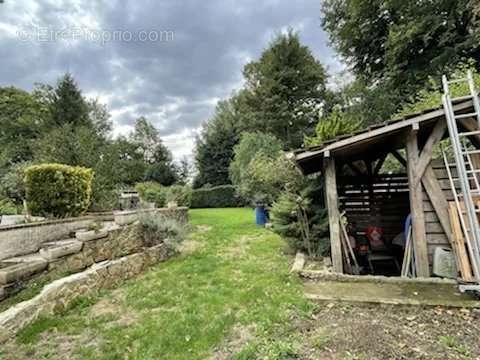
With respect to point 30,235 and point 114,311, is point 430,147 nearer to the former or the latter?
point 114,311

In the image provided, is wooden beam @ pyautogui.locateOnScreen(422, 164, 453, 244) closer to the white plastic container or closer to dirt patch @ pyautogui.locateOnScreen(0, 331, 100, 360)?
the white plastic container

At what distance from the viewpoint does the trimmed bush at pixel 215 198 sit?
67.3ft

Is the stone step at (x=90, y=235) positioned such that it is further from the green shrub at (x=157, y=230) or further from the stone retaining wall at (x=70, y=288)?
the green shrub at (x=157, y=230)

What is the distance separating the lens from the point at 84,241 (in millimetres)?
4441

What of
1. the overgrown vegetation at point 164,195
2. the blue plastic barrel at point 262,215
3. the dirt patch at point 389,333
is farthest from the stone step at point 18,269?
the overgrown vegetation at point 164,195

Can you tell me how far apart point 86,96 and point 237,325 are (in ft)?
75.3

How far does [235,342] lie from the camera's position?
Result: 8.61 feet

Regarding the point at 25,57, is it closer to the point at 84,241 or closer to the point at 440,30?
the point at 84,241

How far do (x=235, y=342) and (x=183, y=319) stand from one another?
2.47ft

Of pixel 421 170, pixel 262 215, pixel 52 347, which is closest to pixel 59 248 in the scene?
pixel 52 347

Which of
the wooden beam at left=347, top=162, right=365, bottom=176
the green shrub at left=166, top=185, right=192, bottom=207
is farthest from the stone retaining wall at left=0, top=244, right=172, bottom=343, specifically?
the green shrub at left=166, top=185, right=192, bottom=207

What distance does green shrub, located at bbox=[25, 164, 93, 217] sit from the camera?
16.9 ft

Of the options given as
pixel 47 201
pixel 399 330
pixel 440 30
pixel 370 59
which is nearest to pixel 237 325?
pixel 399 330

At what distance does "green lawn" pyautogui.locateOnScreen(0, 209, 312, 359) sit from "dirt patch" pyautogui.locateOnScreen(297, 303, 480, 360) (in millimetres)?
241
